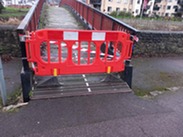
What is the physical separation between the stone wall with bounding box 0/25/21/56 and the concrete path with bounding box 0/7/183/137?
300cm

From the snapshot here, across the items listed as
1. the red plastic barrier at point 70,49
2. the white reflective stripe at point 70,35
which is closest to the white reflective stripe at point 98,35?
the red plastic barrier at point 70,49

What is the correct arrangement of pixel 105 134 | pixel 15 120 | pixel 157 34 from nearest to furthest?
pixel 105 134, pixel 15 120, pixel 157 34

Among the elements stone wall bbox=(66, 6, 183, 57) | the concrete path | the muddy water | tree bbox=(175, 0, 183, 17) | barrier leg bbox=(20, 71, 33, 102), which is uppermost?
tree bbox=(175, 0, 183, 17)

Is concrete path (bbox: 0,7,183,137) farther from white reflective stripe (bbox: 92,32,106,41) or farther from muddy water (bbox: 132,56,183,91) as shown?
white reflective stripe (bbox: 92,32,106,41)

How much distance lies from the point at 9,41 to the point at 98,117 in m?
4.18

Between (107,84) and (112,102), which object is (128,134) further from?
(107,84)

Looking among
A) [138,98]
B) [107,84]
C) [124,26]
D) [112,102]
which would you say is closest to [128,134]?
[112,102]

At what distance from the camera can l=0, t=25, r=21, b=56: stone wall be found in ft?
17.9

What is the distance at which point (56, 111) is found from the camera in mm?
3131

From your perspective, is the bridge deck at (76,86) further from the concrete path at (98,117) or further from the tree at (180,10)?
the tree at (180,10)

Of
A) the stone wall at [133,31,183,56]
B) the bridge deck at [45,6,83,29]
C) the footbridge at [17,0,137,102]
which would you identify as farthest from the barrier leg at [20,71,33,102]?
the bridge deck at [45,6,83,29]

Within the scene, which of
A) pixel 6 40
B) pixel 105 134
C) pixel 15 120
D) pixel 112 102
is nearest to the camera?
pixel 105 134

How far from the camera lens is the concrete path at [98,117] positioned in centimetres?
272

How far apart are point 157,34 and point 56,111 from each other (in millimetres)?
5077
